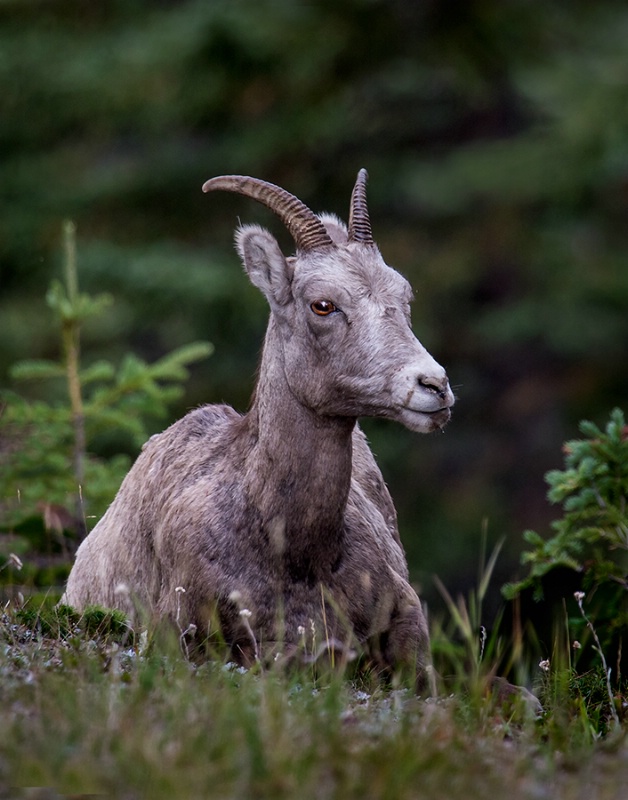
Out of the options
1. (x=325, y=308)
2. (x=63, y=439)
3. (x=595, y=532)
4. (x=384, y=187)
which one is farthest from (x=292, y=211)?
(x=384, y=187)

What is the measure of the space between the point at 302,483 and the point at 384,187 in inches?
488

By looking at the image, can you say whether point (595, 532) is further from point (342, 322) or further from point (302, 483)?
point (342, 322)

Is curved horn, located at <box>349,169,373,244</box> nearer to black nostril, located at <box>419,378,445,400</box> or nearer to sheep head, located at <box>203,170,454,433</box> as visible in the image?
sheep head, located at <box>203,170,454,433</box>

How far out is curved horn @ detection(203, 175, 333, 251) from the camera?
5.93 metres

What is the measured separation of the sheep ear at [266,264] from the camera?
5914mm

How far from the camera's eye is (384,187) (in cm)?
1766

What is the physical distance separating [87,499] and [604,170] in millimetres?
9803

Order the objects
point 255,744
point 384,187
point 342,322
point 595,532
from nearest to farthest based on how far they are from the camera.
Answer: point 255,744 < point 342,322 < point 595,532 < point 384,187

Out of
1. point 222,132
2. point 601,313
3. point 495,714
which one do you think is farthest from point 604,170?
point 495,714

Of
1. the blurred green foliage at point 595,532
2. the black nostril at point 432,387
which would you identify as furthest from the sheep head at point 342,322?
the blurred green foliage at point 595,532

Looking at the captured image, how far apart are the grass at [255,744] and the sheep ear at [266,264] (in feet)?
6.85

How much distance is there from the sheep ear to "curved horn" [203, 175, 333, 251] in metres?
0.11

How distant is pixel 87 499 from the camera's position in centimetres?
837

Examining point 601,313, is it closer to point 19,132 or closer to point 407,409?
point 19,132
